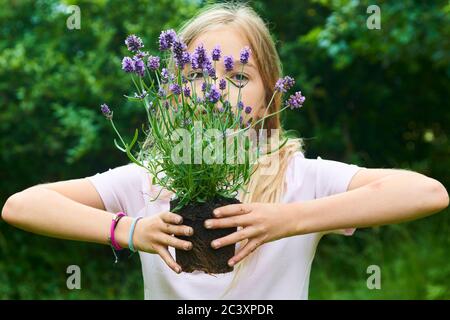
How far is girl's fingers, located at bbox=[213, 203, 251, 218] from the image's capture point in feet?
5.42

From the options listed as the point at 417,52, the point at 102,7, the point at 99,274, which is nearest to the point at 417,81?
the point at 417,52

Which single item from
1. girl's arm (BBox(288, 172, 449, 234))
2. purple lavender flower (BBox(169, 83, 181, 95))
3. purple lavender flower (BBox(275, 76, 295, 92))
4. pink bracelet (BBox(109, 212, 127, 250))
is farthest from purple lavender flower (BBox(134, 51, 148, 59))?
girl's arm (BBox(288, 172, 449, 234))

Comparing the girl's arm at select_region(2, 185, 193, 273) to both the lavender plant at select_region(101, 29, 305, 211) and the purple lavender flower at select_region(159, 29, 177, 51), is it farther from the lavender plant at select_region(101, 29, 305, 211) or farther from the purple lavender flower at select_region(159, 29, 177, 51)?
the purple lavender flower at select_region(159, 29, 177, 51)

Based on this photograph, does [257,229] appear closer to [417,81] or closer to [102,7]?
[102,7]

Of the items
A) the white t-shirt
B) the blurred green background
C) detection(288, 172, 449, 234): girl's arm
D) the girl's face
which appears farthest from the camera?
the blurred green background

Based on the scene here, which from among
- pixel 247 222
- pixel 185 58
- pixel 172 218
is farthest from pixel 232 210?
pixel 185 58

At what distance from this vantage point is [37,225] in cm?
193

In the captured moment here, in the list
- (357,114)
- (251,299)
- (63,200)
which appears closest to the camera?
(63,200)

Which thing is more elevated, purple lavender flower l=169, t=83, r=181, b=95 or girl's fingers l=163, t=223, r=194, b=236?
purple lavender flower l=169, t=83, r=181, b=95

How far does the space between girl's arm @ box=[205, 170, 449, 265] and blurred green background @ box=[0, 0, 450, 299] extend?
2.79 meters

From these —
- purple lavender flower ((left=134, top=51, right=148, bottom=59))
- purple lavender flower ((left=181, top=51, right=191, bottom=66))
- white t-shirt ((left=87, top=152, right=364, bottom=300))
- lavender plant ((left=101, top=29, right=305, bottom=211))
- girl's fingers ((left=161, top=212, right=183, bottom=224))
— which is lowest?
white t-shirt ((left=87, top=152, right=364, bottom=300))

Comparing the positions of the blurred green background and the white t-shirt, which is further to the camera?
the blurred green background

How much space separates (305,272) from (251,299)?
219mm

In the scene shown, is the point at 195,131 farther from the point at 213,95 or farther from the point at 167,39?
the point at 167,39
